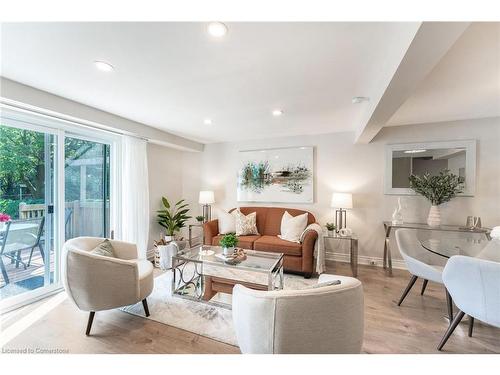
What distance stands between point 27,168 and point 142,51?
2.06 metres

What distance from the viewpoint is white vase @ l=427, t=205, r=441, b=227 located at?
288 cm

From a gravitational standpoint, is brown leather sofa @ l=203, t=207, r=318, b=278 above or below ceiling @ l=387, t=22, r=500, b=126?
below

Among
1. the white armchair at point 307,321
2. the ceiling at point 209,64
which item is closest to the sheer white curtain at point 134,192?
the ceiling at point 209,64

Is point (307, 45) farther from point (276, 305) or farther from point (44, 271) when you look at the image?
point (44, 271)

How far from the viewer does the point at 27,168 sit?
7.63 ft

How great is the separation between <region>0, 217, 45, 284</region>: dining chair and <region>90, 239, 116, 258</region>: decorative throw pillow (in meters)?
0.87

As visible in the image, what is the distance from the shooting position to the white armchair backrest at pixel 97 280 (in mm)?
1769

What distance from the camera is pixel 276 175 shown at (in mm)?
4000

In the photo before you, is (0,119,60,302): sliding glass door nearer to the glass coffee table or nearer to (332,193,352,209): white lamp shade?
the glass coffee table

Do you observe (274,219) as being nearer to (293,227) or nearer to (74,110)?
(293,227)

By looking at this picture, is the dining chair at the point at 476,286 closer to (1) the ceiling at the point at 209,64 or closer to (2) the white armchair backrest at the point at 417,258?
(2) the white armchair backrest at the point at 417,258

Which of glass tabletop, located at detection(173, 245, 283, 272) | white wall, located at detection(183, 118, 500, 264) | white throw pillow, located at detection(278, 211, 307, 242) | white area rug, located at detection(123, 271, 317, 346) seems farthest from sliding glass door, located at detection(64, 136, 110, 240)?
white throw pillow, located at detection(278, 211, 307, 242)

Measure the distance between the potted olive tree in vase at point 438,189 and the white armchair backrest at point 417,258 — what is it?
1.23 ft
